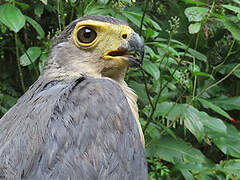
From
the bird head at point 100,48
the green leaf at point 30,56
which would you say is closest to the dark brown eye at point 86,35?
the bird head at point 100,48

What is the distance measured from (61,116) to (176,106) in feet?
5.84

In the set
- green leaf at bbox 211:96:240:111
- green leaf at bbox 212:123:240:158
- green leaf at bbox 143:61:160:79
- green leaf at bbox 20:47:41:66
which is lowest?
green leaf at bbox 212:123:240:158

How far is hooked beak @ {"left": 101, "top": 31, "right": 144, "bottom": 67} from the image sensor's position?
3004 millimetres

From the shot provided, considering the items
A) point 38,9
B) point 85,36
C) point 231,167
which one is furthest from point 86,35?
point 231,167

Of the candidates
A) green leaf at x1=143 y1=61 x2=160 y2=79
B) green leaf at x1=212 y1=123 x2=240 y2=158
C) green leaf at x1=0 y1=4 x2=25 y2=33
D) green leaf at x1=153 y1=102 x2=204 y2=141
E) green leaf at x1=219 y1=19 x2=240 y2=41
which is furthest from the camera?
green leaf at x1=212 y1=123 x2=240 y2=158

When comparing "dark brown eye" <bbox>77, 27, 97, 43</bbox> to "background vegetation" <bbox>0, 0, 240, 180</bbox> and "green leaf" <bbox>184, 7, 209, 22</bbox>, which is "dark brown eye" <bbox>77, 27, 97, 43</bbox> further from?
"green leaf" <bbox>184, 7, 209, 22</bbox>

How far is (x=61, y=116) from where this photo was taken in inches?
96.3

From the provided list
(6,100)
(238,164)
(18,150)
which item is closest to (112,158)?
(18,150)

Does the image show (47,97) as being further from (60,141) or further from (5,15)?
(5,15)

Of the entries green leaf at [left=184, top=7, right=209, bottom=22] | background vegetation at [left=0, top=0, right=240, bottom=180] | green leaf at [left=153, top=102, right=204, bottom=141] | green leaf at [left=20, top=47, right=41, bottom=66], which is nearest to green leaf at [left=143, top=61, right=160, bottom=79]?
background vegetation at [left=0, top=0, right=240, bottom=180]

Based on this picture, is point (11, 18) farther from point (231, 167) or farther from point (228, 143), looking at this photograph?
point (228, 143)

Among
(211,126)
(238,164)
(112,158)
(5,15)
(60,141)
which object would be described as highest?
(5,15)

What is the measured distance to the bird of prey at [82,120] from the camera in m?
2.32

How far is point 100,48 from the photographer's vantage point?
3080 millimetres
